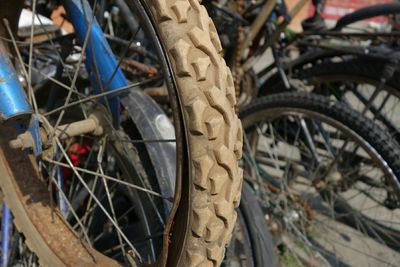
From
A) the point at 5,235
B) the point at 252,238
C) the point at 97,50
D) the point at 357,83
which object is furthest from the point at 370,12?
the point at 5,235

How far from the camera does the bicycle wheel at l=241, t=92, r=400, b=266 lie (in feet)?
6.73

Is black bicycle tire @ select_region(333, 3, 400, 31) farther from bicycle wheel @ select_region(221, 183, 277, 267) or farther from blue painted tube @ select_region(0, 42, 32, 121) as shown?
blue painted tube @ select_region(0, 42, 32, 121)

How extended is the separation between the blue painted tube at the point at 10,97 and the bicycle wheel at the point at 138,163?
63 millimetres

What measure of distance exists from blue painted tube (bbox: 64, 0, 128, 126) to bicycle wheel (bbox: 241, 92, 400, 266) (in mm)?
768

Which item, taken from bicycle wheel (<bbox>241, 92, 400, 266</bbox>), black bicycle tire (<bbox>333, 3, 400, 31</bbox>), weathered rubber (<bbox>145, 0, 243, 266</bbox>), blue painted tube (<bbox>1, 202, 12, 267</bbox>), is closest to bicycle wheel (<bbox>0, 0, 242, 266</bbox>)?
weathered rubber (<bbox>145, 0, 243, 266</bbox>)

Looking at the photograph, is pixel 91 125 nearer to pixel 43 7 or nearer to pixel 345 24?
pixel 43 7

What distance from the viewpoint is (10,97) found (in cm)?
121

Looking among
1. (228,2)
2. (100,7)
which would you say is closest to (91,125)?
(100,7)

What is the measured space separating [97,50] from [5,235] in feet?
2.34

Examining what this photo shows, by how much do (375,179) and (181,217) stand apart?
1359 mm

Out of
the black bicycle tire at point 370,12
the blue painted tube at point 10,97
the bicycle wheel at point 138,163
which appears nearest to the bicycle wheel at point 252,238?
the bicycle wheel at point 138,163

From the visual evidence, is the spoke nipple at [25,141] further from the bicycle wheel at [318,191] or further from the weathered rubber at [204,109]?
the bicycle wheel at [318,191]

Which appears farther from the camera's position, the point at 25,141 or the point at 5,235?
the point at 5,235

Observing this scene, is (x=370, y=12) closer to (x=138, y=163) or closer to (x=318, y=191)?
(x=318, y=191)
